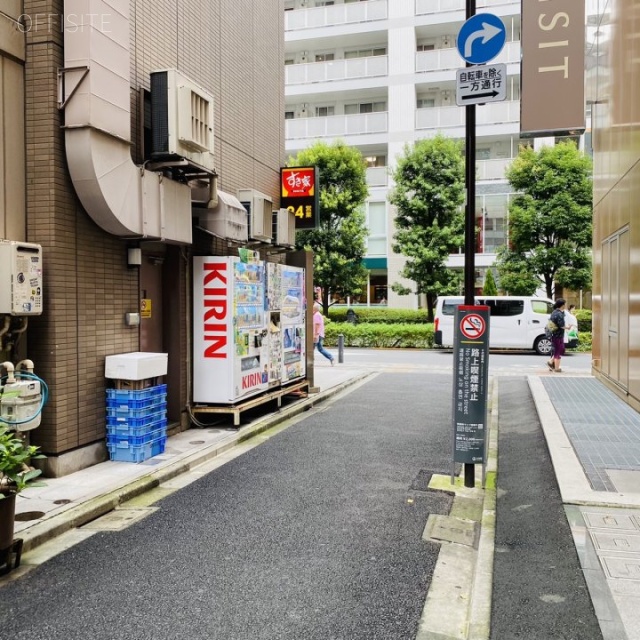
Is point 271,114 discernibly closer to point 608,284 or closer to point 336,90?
point 608,284

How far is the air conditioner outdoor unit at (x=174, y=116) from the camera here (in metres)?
7.16

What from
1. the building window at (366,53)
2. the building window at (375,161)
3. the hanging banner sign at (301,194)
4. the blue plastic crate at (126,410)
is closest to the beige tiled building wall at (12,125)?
the blue plastic crate at (126,410)

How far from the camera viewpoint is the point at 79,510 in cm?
532

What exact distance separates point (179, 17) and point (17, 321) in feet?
16.9

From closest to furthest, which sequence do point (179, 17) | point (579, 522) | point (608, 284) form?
point (579, 522)
point (179, 17)
point (608, 284)

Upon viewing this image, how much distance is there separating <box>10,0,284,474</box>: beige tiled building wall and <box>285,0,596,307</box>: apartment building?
22.9 m

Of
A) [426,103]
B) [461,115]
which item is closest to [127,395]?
→ [461,115]

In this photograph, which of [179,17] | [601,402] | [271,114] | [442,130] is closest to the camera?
[179,17]

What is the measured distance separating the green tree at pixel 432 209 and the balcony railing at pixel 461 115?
16.7 ft

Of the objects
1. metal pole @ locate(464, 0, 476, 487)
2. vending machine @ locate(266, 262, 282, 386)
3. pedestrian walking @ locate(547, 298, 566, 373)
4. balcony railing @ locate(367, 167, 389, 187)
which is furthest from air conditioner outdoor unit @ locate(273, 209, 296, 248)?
balcony railing @ locate(367, 167, 389, 187)

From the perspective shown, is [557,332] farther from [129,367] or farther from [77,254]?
[77,254]

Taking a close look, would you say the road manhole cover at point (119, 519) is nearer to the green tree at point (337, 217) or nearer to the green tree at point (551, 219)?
the green tree at point (337, 217)

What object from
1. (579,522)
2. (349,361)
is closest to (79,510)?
(579,522)

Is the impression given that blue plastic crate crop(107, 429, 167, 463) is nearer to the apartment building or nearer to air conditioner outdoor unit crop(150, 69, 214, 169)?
air conditioner outdoor unit crop(150, 69, 214, 169)
